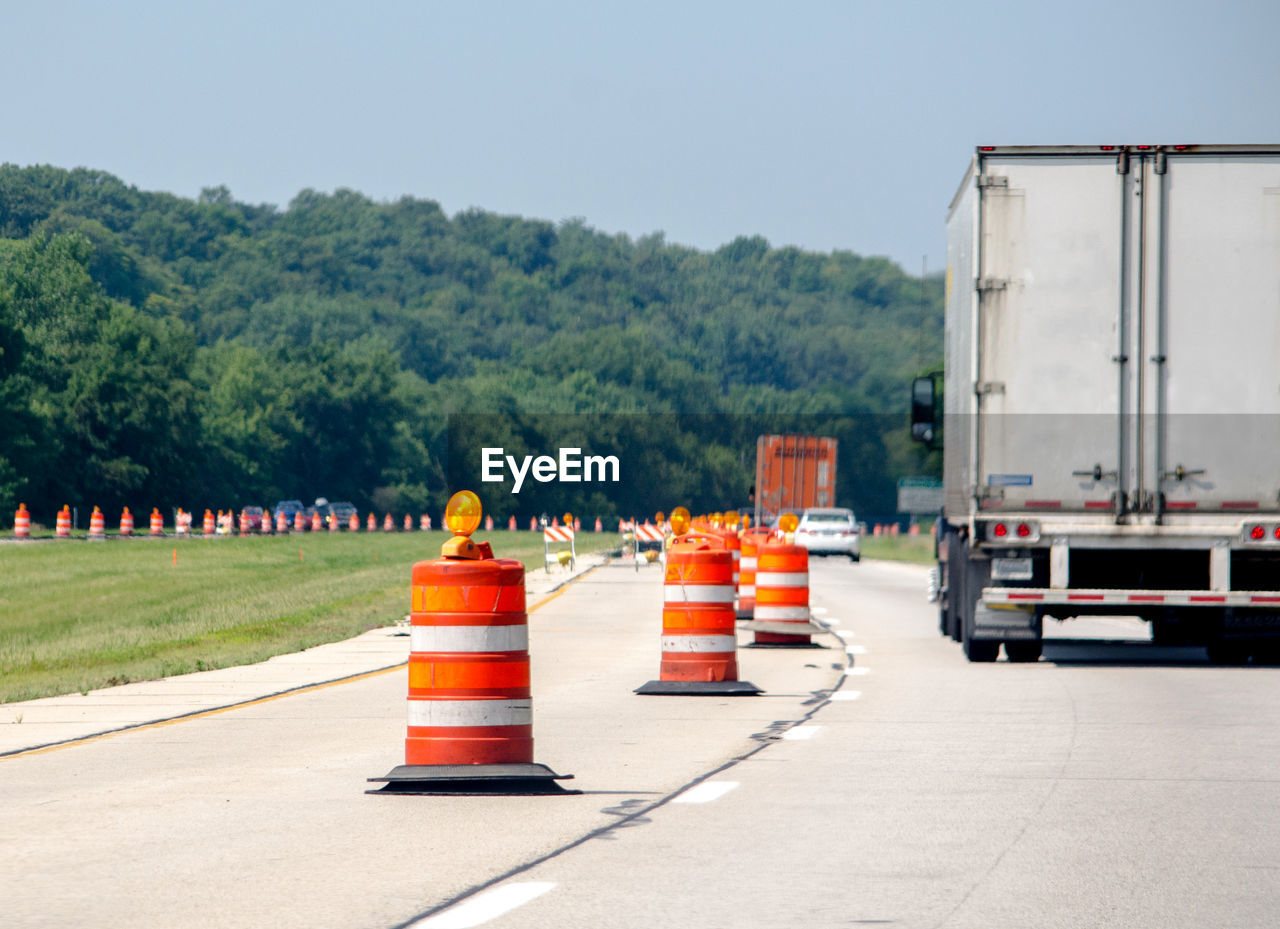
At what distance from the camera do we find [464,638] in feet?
30.7

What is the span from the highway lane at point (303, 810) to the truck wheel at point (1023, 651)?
406 cm

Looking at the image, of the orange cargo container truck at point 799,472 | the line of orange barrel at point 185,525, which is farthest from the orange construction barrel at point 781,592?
the orange cargo container truck at point 799,472

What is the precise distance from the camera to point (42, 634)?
1110 inches

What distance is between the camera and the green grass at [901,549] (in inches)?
2563

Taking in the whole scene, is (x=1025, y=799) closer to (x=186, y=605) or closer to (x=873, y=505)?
(x=186, y=605)

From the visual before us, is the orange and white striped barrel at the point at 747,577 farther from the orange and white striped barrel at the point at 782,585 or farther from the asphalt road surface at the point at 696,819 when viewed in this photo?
the asphalt road surface at the point at 696,819

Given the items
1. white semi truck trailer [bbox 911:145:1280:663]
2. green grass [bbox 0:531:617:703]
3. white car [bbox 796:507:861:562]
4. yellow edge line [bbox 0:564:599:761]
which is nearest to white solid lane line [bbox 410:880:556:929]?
yellow edge line [bbox 0:564:599:761]

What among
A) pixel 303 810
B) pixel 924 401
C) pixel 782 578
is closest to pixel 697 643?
pixel 782 578

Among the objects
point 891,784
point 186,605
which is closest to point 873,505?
point 186,605

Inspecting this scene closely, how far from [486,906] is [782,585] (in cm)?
1393

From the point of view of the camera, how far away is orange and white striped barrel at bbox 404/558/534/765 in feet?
30.7

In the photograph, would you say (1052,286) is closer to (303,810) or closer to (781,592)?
(781,592)

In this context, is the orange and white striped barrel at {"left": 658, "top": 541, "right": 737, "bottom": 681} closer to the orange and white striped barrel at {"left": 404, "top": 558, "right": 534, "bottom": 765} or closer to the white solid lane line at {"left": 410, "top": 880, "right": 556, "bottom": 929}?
the orange and white striped barrel at {"left": 404, "top": 558, "right": 534, "bottom": 765}

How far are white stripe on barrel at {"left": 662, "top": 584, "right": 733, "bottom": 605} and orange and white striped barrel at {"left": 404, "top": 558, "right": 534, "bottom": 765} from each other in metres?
5.27
